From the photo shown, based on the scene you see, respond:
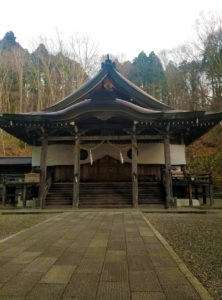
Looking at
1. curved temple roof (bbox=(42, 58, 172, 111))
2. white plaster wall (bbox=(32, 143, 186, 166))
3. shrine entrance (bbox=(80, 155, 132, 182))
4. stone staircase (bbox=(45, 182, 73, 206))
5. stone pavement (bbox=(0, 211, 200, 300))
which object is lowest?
stone pavement (bbox=(0, 211, 200, 300))

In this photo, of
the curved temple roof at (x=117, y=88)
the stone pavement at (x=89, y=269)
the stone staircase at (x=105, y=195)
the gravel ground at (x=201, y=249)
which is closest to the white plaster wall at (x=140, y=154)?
the stone staircase at (x=105, y=195)

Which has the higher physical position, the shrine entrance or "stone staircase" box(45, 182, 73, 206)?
the shrine entrance

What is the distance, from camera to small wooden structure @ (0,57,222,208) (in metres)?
9.49

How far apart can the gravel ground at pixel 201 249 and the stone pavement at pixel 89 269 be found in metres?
0.26

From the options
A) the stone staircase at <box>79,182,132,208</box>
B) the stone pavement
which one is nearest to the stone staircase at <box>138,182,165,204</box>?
the stone staircase at <box>79,182,132,208</box>

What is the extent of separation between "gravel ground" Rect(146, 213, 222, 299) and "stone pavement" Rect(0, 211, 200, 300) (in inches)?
10.0

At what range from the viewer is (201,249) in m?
3.52

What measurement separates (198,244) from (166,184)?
5.69 meters

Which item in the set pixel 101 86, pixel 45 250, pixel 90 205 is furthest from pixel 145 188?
pixel 45 250

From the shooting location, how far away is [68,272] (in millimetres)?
2443

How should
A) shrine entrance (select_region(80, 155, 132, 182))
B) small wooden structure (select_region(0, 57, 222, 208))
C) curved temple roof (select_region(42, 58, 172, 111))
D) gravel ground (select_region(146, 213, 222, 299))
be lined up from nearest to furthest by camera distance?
1. gravel ground (select_region(146, 213, 222, 299))
2. small wooden structure (select_region(0, 57, 222, 208))
3. curved temple roof (select_region(42, 58, 172, 111))
4. shrine entrance (select_region(80, 155, 132, 182))

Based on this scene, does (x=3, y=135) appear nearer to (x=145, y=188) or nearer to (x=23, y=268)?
(x=145, y=188)

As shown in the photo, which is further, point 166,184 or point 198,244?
point 166,184

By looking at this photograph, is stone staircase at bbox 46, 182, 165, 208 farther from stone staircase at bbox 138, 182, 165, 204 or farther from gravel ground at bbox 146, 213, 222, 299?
gravel ground at bbox 146, 213, 222, 299
